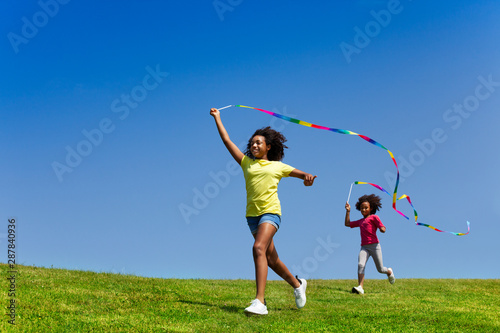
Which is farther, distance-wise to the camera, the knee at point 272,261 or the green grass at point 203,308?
the knee at point 272,261

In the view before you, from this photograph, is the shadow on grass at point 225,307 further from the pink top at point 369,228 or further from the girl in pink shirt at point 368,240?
the pink top at point 369,228

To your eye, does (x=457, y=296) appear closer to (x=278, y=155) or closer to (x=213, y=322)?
(x=278, y=155)

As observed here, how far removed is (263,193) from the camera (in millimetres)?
7219

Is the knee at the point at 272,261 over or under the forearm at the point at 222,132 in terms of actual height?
under

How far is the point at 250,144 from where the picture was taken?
25.9 feet

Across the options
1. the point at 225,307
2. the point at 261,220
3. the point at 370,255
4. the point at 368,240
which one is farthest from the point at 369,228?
the point at 261,220

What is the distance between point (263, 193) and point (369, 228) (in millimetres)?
6110

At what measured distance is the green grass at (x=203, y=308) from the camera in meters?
6.51

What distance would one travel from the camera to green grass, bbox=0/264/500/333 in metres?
6.51

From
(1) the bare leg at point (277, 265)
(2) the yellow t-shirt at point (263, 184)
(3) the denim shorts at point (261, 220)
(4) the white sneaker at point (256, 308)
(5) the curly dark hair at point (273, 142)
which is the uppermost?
(5) the curly dark hair at point (273, 142)

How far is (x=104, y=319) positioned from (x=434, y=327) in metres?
4.75

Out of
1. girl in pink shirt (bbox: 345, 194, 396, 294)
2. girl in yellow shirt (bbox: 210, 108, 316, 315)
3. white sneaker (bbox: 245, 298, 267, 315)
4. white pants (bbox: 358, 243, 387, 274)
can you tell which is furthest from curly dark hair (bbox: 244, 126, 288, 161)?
white pants (bbox: 358, 243, 387, 274)

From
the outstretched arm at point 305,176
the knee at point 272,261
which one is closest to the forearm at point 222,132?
the outstretched arm at point 305,176

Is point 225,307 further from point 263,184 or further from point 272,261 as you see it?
point 263,184
